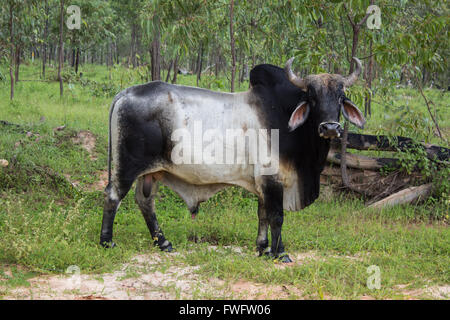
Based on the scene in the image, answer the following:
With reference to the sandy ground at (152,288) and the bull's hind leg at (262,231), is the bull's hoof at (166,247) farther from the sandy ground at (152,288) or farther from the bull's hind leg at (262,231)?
the bull's hind leg at (262,231)

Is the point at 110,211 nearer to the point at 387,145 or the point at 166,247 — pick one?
the point at 166,247

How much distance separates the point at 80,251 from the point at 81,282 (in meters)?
0.59

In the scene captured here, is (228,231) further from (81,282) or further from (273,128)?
(81,282)

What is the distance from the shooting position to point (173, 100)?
4.79 meters

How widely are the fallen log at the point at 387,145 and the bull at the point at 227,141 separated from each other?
2.35 m

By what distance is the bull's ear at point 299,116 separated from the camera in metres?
4.45

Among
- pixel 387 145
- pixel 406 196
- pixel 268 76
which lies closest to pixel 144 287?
pixel 268 76

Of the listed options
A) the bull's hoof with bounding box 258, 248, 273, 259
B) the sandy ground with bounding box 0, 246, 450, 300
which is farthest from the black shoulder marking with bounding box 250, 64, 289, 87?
the sandy ground with bounding box 0, 246, 450, 300

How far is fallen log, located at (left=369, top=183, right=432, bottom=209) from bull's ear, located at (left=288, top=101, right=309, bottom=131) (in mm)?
2408

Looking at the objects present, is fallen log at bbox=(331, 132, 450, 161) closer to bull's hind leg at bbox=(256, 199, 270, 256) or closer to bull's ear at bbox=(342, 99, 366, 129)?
bull's ear at bbox=(342, 99, 366, 129)

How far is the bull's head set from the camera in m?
4.30
